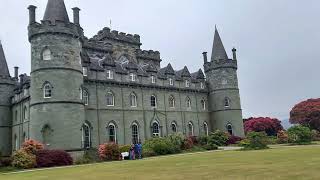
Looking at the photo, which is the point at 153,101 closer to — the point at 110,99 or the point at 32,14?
the point at 110,99

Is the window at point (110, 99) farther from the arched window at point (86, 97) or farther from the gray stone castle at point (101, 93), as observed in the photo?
the arched window at point (86, 97)

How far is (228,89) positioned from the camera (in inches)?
2206

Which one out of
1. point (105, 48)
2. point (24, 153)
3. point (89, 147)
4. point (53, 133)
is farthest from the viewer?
point (105, 48)

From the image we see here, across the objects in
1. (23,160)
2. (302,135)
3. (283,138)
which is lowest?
(23,160)

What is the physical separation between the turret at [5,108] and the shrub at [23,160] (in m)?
19.8

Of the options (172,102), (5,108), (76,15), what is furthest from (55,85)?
(172,102)

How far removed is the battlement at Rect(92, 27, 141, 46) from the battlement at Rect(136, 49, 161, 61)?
1300mm

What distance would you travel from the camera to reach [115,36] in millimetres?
52719

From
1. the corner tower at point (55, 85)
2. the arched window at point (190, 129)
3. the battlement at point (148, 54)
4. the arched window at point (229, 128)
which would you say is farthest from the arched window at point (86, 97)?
the arched window at point (229, 128)

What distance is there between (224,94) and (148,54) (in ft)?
41.3

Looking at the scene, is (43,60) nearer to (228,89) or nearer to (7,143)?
(7,143)

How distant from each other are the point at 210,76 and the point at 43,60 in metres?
27.4

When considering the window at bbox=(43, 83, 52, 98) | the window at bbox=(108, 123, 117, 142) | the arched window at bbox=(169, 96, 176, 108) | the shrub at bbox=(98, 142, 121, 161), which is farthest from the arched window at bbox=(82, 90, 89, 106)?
the arched window at bbox=(169, 96, 176, 108)

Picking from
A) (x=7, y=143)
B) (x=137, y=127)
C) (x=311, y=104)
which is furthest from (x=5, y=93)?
(x=311, y=104)
